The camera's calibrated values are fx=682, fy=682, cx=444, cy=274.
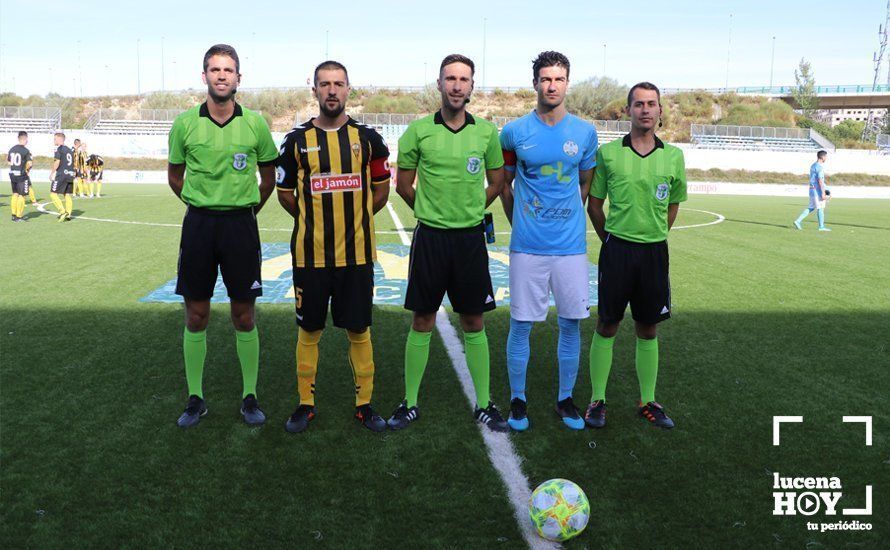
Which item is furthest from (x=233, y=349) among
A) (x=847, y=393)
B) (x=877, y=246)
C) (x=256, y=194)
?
(x=877, y=246)

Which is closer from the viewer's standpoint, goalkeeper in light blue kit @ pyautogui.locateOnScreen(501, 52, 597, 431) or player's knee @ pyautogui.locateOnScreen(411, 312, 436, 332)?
goalkeeper in light blue kit @ pyautogui.locateOnScreen(501, 52, 597, 431)

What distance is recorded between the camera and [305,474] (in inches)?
141

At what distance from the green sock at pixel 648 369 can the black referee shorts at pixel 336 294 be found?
6.00ft

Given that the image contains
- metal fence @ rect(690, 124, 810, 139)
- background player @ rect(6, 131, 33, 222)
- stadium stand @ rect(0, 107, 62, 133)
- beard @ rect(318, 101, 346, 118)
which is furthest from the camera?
metal fence @ rect(690, 124, 810, 139)

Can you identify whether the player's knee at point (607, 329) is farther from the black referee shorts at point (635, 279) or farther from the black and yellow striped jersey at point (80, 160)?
the black and yellow striped jersey at point (80, 160)

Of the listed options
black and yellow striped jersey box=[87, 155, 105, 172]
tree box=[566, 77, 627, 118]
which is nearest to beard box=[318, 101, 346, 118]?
black and yellow striped jersey box=[87, 155, 105, 172]

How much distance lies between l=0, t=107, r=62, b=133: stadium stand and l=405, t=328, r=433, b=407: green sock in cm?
5312

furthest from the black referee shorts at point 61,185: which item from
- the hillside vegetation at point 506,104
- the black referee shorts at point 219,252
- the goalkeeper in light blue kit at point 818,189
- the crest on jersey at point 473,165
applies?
the hillside vegetation at point 506,104

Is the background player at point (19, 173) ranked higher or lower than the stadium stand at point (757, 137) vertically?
lower

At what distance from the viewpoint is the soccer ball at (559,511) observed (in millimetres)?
3000

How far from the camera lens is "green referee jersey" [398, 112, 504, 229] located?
4027 millimetres

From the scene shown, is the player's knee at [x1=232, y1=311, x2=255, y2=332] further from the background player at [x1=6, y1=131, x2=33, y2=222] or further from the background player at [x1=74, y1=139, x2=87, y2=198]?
the background player at [x1=74, y1=139, x2=87, y2=198]

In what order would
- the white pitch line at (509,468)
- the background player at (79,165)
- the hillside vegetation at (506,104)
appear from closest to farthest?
the white pitch line at (509,468) < the background player at (79,165) < the hillside vegetation at (506,104)

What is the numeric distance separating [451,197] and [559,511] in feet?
6.17
